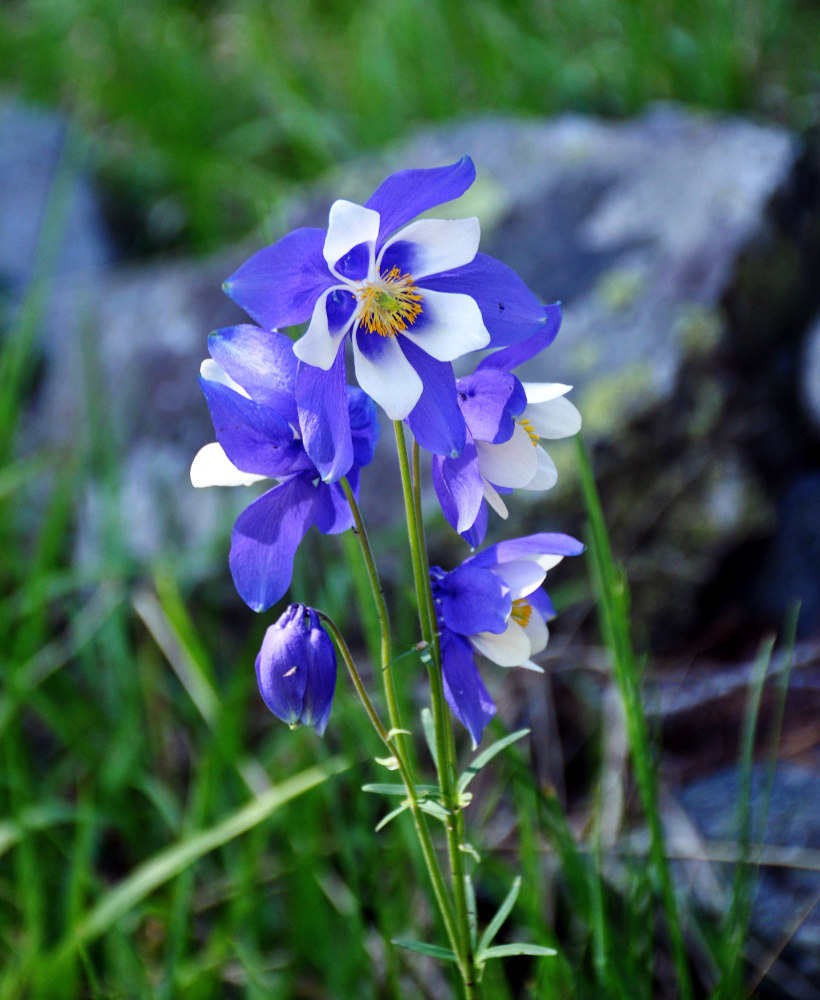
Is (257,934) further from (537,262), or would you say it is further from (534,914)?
(537,262)

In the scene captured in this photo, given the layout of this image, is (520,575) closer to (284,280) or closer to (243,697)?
(284,280)

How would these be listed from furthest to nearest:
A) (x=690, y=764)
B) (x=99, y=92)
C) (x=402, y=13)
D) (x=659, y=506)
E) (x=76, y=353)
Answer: (x=99, y=92) < (x=402, y=13) < (x=76, y=353) < (x=659, y=506) < (x=690, y=764)

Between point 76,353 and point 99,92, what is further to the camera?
point 99,92

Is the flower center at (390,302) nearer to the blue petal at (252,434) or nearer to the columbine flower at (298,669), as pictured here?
the blue petal at (252,434)

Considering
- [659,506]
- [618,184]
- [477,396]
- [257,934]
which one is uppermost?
[477,396]

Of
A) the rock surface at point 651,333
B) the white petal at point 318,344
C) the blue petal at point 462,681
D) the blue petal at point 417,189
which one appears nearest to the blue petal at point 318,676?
A: the blue petal at point 462,681

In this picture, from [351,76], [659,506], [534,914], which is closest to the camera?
[534,914]

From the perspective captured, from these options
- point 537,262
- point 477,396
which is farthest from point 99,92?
point 477,396

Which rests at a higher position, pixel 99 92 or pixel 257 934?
pixel 99 92
